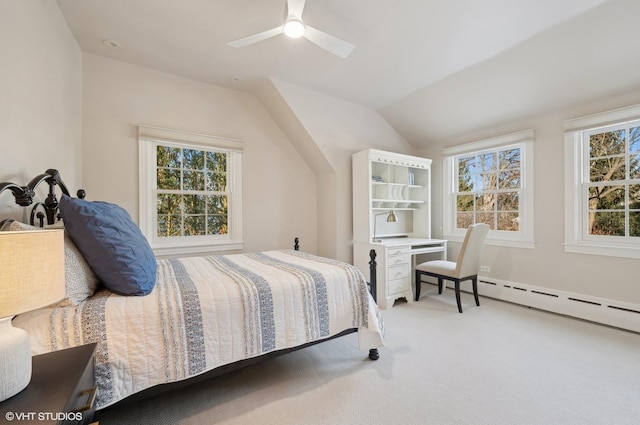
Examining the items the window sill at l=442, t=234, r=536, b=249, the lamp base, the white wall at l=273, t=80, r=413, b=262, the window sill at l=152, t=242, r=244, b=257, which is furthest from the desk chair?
the lamp base

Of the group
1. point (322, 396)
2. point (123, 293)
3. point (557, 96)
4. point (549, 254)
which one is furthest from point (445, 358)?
point (557, 96)

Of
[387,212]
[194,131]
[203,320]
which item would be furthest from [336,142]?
[203,320]

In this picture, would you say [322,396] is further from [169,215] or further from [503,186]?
[503,186]

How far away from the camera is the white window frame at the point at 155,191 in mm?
2969

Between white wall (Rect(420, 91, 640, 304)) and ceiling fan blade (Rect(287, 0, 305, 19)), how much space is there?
3115 millimetres

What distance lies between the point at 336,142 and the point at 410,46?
1458mm

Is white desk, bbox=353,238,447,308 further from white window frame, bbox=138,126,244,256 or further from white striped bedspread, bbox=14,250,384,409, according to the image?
white window frame, bbox=138,126,244,256

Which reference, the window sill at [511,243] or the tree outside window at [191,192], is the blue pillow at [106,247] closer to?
the tree outside window at [191,192]

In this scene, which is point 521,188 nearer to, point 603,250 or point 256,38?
point 603,250

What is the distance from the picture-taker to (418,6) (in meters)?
2.14

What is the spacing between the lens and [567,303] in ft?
9.89

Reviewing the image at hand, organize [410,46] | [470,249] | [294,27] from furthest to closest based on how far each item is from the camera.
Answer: [470,249] → [410,46] → [294,27]

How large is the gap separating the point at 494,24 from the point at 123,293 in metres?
3.36

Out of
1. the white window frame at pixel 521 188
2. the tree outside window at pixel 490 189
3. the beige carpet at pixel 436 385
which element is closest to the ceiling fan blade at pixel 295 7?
the beige carpet at pixel 436 385
